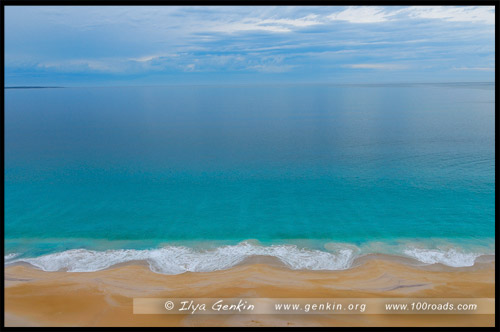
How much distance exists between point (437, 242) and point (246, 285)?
9.90 metres

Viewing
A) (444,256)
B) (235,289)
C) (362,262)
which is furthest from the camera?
(444,256)

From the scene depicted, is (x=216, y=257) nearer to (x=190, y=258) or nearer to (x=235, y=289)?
(x=190, y=258)

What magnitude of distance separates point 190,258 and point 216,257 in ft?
3.92

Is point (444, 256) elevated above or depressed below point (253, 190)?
below

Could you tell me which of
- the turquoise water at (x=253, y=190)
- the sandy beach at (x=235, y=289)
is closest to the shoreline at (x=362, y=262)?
the sandy beach at (x=235, y=289)

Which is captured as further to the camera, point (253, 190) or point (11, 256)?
point (253, 190)

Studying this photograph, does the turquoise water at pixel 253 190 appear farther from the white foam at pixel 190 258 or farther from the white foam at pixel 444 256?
the white foam at pixel 190 258

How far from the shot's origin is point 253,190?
2511cm

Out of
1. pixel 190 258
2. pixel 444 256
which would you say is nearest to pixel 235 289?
pixel 190 258

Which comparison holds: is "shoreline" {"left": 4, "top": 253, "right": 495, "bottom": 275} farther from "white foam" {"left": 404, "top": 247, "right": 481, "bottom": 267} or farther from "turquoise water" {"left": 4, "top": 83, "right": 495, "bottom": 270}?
"turquoise water" {"left": 4, "top": 83, "right": 495, "bottom": 270}

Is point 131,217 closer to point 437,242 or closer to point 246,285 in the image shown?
point 246,285

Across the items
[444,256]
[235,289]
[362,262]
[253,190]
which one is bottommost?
[235,289]

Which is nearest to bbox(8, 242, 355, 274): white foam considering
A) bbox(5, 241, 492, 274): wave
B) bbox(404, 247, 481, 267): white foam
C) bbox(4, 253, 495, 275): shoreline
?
bbox(5, 241, 492, 274): wave

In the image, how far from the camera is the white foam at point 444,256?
16377 millimetres
